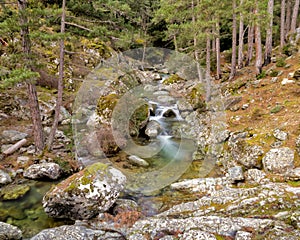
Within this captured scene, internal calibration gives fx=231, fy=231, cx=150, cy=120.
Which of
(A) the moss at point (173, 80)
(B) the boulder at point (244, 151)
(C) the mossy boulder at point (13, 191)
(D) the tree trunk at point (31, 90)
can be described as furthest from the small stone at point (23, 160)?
(A) the moss at point (173, 80)

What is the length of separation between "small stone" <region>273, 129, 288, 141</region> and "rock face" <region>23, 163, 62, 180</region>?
8.74m

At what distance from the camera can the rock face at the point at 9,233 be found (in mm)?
5883

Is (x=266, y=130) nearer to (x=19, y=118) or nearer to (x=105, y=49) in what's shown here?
(x=19, y=118)

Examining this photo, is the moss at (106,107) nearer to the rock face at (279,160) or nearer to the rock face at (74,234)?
the rock face at (74,234)

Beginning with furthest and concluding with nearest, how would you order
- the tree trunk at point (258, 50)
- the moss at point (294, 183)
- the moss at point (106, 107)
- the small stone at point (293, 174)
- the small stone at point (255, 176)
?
1. the tree trunk at point (258, 50)
2. the moss at point (106, 107)
3. the small stone at point (255, 176)
4. the small stone at point (293, 174)
5. the moss at point (294, 183)

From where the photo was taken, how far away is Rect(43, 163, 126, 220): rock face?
6953 millimetres

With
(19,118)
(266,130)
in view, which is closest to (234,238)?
(266,130)

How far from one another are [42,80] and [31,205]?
12.2m

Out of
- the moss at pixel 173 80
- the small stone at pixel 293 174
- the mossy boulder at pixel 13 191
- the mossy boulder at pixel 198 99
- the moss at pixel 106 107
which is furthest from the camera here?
the moss at pixel 173 80

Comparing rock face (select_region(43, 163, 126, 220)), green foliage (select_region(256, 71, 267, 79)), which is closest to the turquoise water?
rock face (select_region(43, 163, 126, 220))

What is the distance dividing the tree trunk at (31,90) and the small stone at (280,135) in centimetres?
996

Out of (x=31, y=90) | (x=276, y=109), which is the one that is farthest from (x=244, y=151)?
(x=31, y=90)

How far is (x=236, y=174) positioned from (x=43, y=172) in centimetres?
747

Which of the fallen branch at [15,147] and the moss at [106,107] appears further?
the moss at [106,107]
